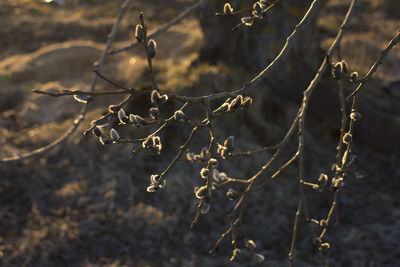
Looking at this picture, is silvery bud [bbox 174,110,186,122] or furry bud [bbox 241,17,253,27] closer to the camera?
silvery bud [bbox 174,110,186,122]

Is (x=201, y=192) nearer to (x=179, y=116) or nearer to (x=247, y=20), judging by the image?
(x=179, y=116)

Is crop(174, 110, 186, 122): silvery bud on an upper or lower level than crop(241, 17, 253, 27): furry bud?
lower

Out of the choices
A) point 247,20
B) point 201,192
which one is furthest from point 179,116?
point 247,20

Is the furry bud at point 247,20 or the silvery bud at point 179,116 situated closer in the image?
the silvery bud at point 179,116

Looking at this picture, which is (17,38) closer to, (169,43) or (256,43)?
(169,43)


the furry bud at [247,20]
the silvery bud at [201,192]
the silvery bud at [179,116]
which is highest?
the furry bud at [247,20]

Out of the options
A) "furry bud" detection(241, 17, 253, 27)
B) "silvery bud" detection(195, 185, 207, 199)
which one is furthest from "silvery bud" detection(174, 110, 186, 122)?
"furry bud" detection(241, 17, 253, 27)

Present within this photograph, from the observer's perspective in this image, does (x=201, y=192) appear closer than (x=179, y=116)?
No

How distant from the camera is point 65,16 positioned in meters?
9.04

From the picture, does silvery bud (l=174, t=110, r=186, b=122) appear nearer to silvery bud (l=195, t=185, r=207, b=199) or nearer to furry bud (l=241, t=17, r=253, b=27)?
silvery bud (l=195, t=185, r=207, b=199)

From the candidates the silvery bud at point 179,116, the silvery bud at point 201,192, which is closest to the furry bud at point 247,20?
the silvery bud at point 179,116

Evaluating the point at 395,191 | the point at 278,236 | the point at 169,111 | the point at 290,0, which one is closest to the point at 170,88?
the point at 169,111

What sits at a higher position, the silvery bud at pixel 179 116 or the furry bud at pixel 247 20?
the furry bud at pixel 247 20

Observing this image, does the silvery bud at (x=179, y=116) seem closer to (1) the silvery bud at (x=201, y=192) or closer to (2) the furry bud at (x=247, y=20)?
(1) the silvery bud at (x=201, y=192)
